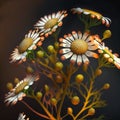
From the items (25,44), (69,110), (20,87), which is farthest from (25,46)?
(69,110)

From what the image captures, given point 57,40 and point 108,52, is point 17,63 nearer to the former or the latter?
point 57,40

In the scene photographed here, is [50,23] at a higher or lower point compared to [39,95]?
higher

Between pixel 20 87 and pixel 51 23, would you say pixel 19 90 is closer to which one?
pixel 20 87

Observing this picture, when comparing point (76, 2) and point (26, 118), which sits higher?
point (76, 2)

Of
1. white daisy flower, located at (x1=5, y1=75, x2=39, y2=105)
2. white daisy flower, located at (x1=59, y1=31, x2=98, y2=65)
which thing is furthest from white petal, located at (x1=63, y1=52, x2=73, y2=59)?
white daisy flower, located at (x1=5, y1=75, x2=39, y2=105)

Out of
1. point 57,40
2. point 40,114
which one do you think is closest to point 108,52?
point 57,40

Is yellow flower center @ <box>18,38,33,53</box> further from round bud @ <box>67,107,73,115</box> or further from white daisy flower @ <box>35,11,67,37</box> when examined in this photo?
round bud @ <box>67,107,73,115</box>
